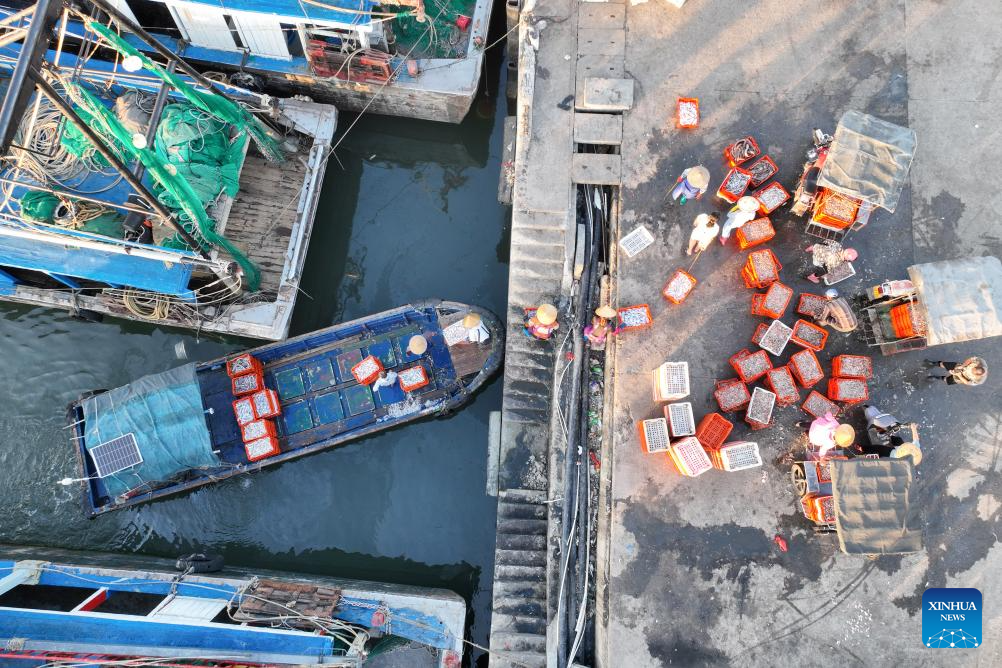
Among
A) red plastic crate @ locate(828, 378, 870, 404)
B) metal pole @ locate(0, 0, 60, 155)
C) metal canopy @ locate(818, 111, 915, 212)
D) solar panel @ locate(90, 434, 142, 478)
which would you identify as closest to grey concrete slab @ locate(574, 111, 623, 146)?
metal canopy @ locate(818, 111, 915, 212)

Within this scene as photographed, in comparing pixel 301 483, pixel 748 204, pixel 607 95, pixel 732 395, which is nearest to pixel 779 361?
pixel 732 395

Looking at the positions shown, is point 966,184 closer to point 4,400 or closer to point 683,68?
point 683,68

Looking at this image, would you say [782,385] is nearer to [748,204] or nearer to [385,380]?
[748,204]

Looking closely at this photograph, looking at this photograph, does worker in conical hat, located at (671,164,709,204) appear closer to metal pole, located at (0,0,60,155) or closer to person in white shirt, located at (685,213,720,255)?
person in white shirt, located at (685,213,720,255)

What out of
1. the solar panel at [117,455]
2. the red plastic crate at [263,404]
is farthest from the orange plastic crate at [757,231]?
the solar panel at [117,455]

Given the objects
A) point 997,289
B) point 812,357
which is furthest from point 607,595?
point 997,289
